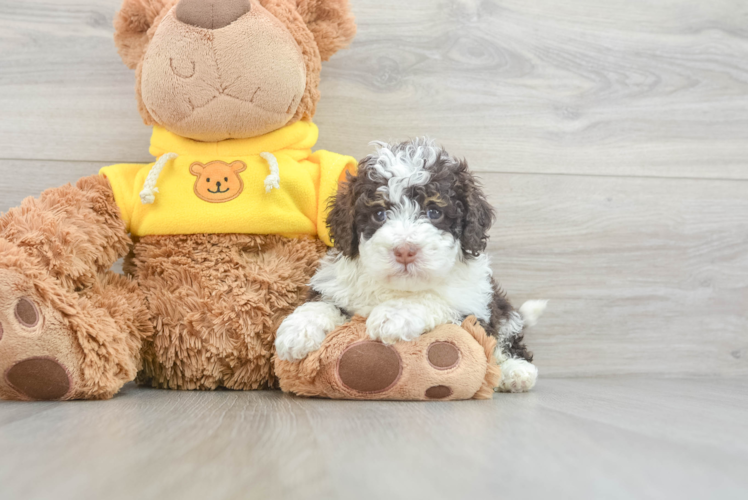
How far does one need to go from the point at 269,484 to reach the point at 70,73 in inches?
56.5

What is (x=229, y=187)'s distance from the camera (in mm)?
1372

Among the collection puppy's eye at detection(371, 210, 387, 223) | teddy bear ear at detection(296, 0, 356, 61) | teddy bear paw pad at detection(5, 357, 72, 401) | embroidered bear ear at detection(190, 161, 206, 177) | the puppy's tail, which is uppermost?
teddy bear ear at detection(296, 0, 356, 61)

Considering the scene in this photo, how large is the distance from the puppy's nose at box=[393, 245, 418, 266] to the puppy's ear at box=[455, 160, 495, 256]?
136 millimetres

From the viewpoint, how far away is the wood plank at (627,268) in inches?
68.8

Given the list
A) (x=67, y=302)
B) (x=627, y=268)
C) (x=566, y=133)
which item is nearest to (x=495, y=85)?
(x=566, y=133)

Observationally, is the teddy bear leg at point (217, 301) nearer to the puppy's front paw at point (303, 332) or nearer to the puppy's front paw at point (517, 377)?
the puppy's front paw at point (303, 332)

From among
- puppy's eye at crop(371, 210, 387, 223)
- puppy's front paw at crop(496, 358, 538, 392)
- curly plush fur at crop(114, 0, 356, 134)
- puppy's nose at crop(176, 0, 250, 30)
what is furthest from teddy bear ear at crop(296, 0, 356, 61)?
puppy's front paw at crop(496, 358, 538, 392)

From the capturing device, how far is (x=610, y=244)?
177cm

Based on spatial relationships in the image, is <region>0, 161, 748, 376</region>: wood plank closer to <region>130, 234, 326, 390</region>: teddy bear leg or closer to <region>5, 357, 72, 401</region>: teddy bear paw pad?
<region>130, 234, 326, 390</region>: teddy bear leg

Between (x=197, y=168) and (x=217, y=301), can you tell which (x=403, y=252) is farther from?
(x=197, y=168)

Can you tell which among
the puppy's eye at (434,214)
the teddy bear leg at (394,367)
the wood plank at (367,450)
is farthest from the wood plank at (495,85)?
the wood plank at (367,450)

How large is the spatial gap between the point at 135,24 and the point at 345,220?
2.35 feet

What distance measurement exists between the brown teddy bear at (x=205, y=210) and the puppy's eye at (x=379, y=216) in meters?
0.22

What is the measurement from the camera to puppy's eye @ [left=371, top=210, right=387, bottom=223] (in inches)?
45.9
